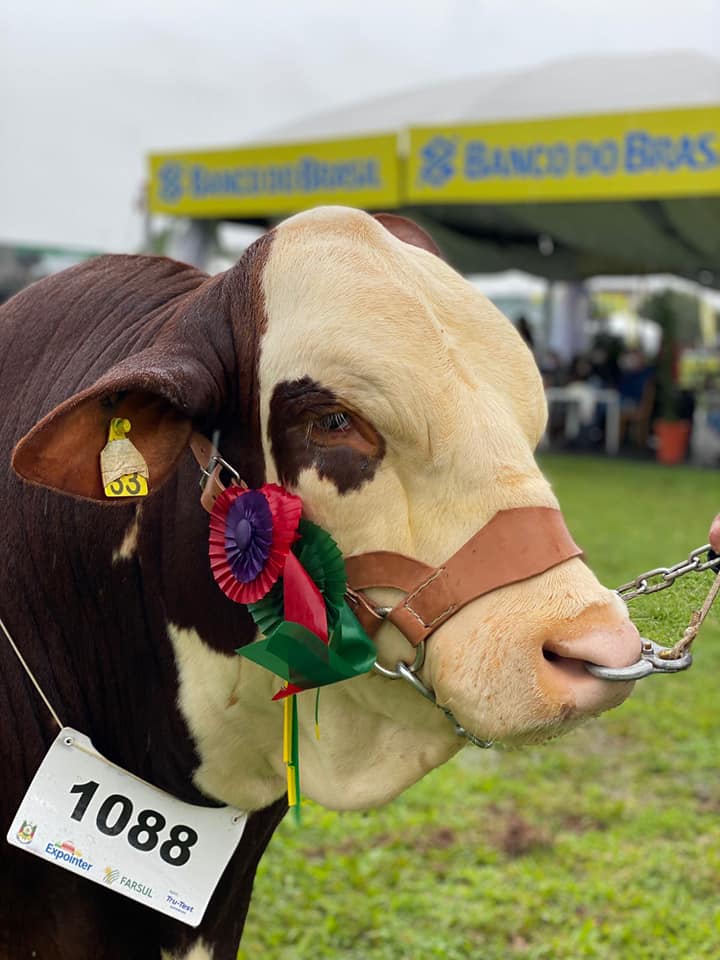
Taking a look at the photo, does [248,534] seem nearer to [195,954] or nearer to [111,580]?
[111,580]

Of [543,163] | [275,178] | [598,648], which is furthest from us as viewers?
[275,178]

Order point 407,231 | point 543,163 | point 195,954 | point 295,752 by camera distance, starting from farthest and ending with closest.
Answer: point 543,163
point 407,231
point 195,954
point 295,752

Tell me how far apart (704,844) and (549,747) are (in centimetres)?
98

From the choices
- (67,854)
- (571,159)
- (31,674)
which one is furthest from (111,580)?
(571,159)

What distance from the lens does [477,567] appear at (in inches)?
52.2

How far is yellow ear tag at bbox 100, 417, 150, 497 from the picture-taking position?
1415 millimetres

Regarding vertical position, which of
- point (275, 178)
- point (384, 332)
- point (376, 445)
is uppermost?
point (384, 332)

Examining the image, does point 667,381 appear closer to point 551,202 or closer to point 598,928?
point 551,202

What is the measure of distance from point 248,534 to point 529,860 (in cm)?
245

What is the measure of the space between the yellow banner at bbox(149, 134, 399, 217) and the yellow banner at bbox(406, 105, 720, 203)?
357 mm

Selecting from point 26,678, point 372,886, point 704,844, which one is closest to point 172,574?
point 26,678

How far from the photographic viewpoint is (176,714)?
5.22 ft

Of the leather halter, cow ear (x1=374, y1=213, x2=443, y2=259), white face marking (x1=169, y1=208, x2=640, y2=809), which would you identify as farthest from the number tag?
cow ear (x1=374, y1=213, x2=443, y2=259)

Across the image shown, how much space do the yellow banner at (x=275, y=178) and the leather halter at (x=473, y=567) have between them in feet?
34.3
